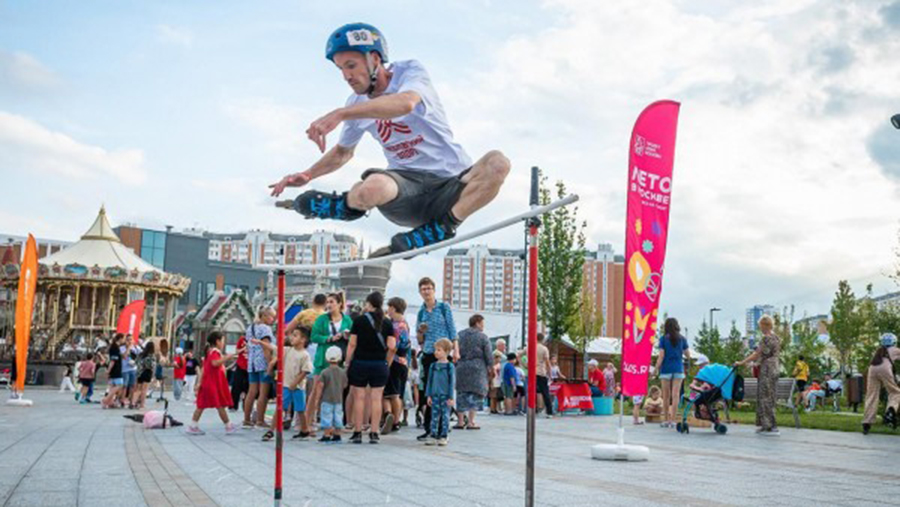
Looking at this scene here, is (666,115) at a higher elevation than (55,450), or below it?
higher

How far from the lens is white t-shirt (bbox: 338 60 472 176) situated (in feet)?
12.3

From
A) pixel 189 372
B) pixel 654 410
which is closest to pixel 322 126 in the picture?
pixel 654 410

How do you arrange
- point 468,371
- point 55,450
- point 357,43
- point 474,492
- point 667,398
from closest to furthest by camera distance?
1. point 357,43
2. point 474,492
3. point 55,450
4. point 468,371
5. point 667,398

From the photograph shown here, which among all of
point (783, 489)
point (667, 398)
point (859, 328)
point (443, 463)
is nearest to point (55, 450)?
point (443, 463)

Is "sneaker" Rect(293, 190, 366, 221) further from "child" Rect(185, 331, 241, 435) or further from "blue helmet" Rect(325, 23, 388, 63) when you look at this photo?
"child" Rect(185, 331, 241, 435)

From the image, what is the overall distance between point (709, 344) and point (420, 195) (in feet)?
141

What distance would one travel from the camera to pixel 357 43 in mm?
3617

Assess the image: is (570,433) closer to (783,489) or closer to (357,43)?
(783,489)

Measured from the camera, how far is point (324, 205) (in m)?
3.80

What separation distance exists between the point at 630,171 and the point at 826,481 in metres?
3.83

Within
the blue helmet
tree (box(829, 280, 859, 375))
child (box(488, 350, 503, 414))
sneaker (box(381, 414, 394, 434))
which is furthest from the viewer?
tree (box(829, 280, 859, 375))

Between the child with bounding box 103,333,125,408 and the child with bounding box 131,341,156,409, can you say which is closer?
the child with bounding box 103,333,125,408

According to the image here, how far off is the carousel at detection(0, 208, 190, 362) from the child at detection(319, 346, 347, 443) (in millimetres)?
31687

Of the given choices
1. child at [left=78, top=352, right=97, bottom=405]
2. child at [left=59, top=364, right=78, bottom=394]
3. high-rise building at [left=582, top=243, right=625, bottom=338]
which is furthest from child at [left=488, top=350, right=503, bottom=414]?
high-rise building at [left=582, top=243, right=625, bottom=338]
